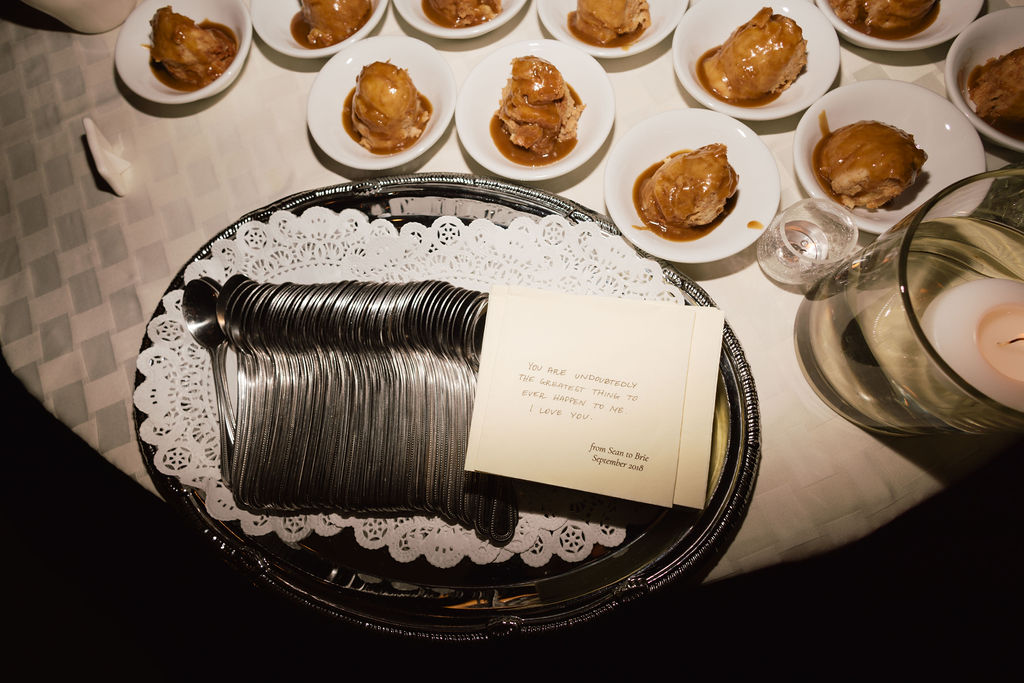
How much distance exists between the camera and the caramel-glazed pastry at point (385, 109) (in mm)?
1340

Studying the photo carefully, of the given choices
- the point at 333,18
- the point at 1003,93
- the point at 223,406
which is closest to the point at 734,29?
the point at 1003,93

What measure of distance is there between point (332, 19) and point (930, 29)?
179 centimetres

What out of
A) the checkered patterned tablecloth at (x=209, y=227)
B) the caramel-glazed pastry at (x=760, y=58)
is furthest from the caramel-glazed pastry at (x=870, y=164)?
the caramel-glazed pastry at (x=760, y=58)

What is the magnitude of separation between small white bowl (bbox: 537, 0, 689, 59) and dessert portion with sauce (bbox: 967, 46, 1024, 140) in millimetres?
826

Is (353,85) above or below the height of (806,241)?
above

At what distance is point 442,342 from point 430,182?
47 centimetres

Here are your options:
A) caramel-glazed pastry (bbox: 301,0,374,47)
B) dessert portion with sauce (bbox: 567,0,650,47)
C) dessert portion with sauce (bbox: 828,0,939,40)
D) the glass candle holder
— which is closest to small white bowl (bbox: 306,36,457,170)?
caramel-glazed pastry (bbox: 301,0,374,47)

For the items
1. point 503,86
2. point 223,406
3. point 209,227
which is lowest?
point 223,406

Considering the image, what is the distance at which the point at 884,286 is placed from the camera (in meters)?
0.94

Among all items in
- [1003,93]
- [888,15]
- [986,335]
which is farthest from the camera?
[888,15]

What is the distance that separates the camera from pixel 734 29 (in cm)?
152

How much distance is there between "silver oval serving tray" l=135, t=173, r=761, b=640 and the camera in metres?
1.04

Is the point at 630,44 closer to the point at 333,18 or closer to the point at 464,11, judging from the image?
the point at 464,11

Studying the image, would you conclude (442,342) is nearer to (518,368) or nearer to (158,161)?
(518,368)
